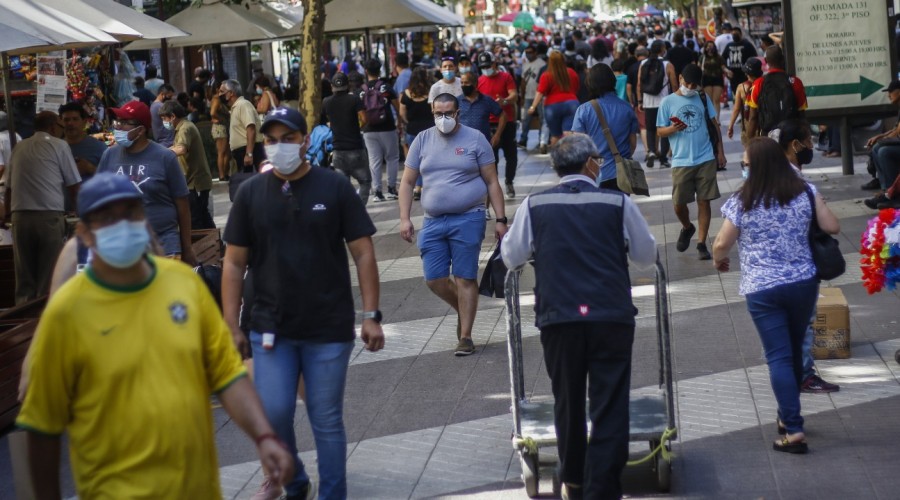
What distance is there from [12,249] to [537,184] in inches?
324

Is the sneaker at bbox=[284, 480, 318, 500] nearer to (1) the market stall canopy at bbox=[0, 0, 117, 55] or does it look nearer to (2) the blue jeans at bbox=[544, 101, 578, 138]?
(1) the market stall canopy at bbox=[0, 0, 117, 55]

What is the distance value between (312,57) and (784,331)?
976 centimetres

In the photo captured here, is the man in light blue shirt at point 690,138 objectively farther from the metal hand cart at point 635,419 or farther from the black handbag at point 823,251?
the metal hand cart at point 635,419

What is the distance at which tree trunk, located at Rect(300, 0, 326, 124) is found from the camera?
15.0 m

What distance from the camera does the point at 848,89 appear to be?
591 inches

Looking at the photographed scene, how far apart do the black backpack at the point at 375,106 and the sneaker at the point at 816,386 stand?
960 cm

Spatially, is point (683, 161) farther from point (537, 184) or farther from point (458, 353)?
point (537, 184)

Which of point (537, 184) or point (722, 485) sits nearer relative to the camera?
point (722, 485)

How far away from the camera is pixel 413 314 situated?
10234 millimetres

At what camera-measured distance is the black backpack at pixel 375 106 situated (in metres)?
16.2

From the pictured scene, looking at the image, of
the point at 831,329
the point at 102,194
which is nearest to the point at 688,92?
the point at 831,329

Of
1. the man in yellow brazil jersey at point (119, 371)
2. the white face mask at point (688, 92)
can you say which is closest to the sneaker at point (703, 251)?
the white face mask at point (688, 92)

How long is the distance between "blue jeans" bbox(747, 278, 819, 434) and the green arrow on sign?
9273mm

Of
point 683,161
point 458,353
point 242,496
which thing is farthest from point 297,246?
point 683,161
